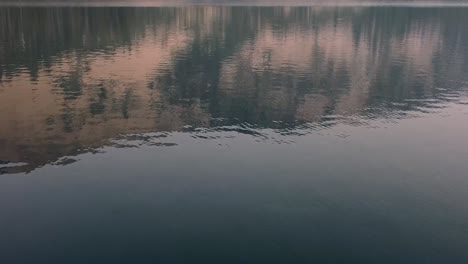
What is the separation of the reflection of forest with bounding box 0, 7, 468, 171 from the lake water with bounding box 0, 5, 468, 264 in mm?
520

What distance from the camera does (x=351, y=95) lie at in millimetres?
77562

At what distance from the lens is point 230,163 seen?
1815 inches

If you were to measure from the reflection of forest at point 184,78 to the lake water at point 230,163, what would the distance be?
0.52 m

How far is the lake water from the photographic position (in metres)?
31.9

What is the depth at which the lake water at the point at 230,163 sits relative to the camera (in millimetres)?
31906

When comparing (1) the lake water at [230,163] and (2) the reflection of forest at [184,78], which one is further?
(2) the reflection of forest at [184,78]

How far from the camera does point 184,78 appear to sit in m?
90.4

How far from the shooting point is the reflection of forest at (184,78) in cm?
6072

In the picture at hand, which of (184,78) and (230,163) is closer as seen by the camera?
(230,163)

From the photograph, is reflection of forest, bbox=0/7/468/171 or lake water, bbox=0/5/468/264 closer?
lake water, bbox=0/5/468/264

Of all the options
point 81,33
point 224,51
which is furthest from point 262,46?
point 81,33

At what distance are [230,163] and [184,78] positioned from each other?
4744cm

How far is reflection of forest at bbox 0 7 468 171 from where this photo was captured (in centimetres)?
6072

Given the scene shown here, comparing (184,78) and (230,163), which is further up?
(184,78)
